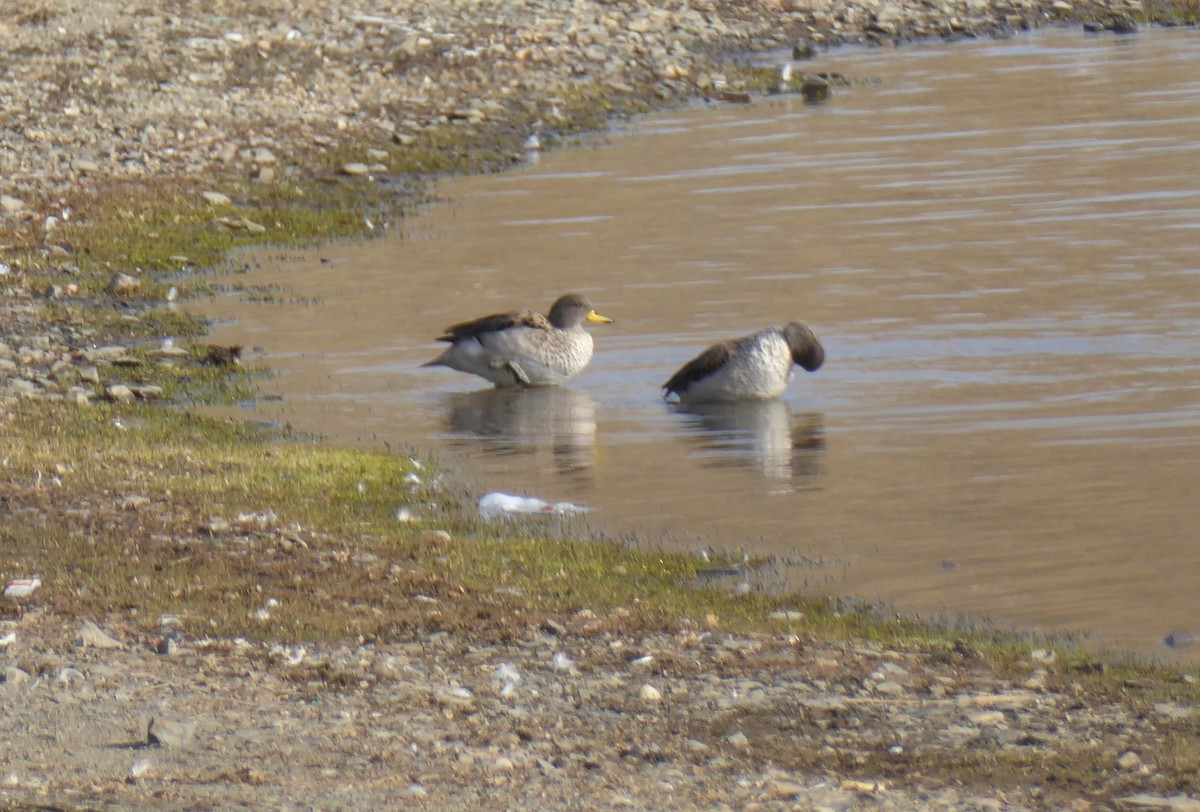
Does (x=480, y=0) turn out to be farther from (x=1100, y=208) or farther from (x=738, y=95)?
(x=1100, y=208)

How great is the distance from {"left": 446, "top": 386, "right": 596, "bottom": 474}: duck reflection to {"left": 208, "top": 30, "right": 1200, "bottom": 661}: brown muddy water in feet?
0.14

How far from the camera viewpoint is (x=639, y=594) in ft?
31.6

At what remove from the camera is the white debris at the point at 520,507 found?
38.4 feet

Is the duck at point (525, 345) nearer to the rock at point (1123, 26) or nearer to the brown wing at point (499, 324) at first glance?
the brown wing at point (499, 324)

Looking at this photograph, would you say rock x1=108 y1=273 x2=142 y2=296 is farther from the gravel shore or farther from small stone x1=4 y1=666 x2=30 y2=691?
small stone x1=4 y1=666 x2=30 y2=691

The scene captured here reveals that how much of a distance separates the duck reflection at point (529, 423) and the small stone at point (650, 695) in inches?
211

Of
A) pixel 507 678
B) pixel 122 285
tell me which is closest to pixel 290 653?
pixel 507 678

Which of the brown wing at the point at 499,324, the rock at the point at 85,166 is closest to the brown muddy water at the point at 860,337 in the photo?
the brown wing at the point at 499,324

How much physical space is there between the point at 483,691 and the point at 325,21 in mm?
25916

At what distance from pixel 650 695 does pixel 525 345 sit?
328 inches

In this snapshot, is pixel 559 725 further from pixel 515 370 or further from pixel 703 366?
pixel 515 370

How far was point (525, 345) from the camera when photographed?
1588 centimetres

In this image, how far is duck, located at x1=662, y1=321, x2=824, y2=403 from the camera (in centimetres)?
1498

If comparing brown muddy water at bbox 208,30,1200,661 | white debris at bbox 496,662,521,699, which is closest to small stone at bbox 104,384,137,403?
brown muddy water at bbox 208,30,1200,661
